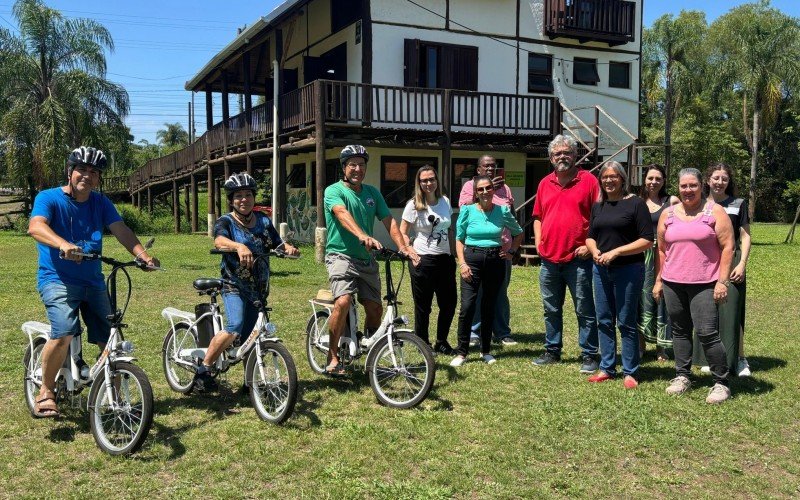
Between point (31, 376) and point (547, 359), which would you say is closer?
point (31, 376)

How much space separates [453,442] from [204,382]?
1.94 meters

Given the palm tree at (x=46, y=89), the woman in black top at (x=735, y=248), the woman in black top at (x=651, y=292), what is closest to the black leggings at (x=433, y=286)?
the woman in black top at (x=651, y=292)

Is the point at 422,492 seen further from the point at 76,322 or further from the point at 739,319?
the point at 739,319

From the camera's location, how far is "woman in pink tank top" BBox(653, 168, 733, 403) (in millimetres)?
5035

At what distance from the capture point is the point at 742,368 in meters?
5.74

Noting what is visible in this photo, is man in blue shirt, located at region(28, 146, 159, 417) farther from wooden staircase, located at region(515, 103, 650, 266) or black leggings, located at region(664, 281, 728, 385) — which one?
wooden staircase, located at region(515, 103, 650, 266)

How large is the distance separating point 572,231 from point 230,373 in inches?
125

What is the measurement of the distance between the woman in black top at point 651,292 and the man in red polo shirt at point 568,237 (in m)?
0.59

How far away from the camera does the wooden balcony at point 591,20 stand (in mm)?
18500

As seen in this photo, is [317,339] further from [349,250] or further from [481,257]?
[481,257]

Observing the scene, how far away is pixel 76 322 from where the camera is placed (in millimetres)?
4430

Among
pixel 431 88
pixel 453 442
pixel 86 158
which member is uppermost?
pixel 431 88

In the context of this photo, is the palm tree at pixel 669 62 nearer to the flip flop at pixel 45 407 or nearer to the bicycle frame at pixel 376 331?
the bicycle frame at pixel 376 331

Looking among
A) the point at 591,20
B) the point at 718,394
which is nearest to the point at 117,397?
the point at 718,394
